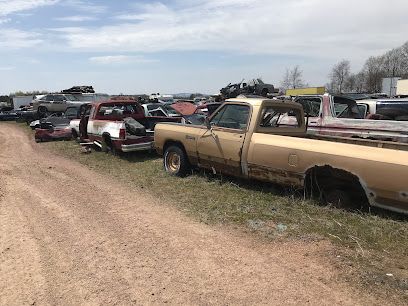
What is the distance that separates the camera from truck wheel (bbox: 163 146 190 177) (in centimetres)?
888

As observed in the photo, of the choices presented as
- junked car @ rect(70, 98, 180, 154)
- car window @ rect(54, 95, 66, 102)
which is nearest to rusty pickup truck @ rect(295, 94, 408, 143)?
junked car @ rect(70, 98, 180, 154)

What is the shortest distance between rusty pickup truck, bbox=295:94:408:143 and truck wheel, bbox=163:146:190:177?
298 cm

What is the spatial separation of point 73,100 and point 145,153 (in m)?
17.5

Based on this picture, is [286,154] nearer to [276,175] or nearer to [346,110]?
[276,175]

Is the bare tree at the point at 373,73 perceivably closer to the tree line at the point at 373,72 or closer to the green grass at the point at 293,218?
the tree line at the point at 373,72

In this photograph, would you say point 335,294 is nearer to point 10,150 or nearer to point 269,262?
point 269,262

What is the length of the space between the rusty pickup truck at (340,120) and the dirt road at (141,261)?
15.1ft

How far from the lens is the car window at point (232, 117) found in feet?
24.9

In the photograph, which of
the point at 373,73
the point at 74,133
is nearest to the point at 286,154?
the point at 74,133

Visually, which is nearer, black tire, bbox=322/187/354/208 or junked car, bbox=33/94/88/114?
black tire, bbox=322/187/354/208

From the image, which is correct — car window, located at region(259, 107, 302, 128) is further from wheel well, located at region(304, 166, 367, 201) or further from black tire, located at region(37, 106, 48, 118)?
black tire, located at region(37, 106, 48, 118)

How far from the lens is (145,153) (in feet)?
41.9

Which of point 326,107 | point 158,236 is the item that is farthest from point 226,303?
point 326,107

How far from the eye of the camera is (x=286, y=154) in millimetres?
6504
